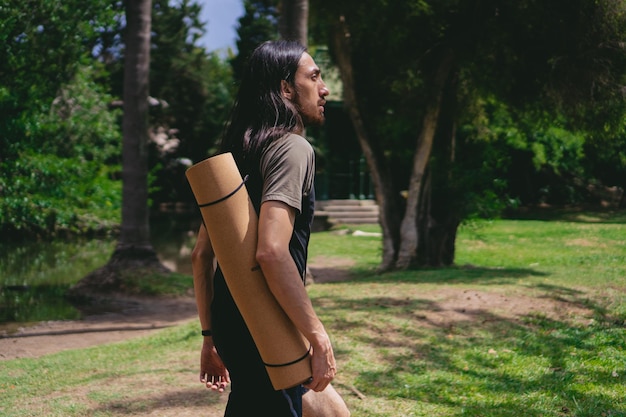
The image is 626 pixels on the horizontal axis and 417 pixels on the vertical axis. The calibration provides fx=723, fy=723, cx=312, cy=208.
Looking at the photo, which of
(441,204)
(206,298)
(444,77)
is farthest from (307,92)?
(441,204)

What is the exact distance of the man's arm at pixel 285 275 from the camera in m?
2.44

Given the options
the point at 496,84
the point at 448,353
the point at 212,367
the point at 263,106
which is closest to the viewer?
the point at 263,106

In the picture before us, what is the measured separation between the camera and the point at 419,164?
515 inches

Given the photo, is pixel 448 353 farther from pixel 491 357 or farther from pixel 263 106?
pixel 263 106

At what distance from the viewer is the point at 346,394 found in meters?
5.81

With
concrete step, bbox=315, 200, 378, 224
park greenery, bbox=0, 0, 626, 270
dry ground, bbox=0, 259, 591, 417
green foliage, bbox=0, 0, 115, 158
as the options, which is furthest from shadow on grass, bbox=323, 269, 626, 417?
concrete step, bbox=315, 200, 378, 224

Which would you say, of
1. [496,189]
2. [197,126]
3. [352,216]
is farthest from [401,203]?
[197,126]

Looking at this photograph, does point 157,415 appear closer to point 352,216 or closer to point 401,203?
point 401,203

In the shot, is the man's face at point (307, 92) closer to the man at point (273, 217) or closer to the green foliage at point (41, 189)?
the man at point (273, 217)

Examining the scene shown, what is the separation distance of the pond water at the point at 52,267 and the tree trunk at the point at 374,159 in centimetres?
566

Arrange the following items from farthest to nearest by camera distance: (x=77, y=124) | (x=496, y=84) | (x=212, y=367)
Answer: (x=77, y=124) → (x=496, y=84) → (x=212, y=367)

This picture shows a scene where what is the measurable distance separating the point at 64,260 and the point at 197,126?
2036cm

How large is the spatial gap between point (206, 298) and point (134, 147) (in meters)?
11.9

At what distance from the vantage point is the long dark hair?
8.83 ft
